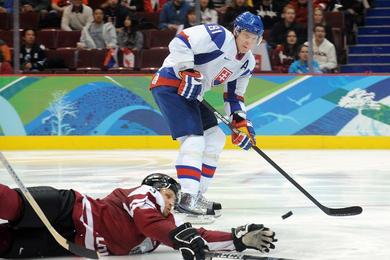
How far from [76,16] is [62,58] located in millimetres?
546

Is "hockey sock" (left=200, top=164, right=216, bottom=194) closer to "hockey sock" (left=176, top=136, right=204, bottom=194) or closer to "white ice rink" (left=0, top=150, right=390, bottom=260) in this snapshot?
"white ice rink" (left=0, top=150, right=390, bottom=260)

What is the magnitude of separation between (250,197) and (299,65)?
11.1ft

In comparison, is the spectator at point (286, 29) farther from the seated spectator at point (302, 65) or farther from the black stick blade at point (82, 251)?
the black stick blade at point (82, 251)

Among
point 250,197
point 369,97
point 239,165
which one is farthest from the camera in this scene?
point 369,97

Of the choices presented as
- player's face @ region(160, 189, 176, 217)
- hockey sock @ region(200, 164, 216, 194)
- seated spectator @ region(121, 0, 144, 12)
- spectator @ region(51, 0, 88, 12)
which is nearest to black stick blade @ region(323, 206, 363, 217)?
hockey sock @ region(200, 164, 216, 194)

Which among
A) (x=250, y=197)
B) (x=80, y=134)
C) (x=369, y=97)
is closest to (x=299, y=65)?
(x=369, y=97)

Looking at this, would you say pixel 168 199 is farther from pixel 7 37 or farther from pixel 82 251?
pixel 7 37

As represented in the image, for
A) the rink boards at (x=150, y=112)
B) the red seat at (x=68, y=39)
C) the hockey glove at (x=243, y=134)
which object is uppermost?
the hockey glove at (x=243, y=134)

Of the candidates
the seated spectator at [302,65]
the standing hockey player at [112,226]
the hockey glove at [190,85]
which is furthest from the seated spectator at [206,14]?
the standing hockey player at [112,226]

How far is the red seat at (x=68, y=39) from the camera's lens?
364 inches

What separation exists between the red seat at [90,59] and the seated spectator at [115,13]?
1.14 ft

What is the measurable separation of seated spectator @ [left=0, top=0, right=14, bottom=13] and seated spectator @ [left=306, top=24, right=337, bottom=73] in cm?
293

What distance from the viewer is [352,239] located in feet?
14.0

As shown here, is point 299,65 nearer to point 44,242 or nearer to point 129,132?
point 129,132
